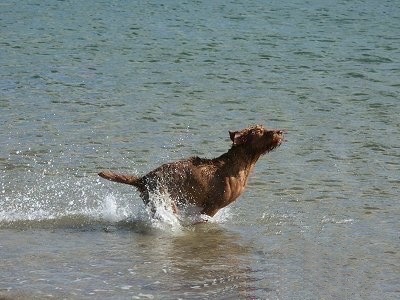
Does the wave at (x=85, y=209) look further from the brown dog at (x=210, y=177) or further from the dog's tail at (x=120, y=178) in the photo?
the dog's tail at (x=120, y=178)

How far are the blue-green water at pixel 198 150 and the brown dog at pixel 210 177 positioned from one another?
277 millimetres

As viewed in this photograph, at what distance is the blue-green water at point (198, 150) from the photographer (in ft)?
26.6

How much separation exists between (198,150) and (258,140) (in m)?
2.90

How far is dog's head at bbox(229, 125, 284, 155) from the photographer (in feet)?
31.4

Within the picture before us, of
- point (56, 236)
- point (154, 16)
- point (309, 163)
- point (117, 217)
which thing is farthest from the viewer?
point (154, 16)

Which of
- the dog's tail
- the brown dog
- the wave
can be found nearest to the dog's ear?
the brown dog

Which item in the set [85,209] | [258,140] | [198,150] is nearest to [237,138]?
[258,140]

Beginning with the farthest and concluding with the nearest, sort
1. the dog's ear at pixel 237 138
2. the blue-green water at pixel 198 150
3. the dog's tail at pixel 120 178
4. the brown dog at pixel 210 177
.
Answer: the dog's ear at pixel 237 138
the brown dog at pixel 210 177
the dog's tail at pixel 120 178
the blue-green water at pixel 198 150

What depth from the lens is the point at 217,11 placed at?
999 inches

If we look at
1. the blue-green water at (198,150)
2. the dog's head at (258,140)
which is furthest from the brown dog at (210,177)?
the blue-green water at (198,150)

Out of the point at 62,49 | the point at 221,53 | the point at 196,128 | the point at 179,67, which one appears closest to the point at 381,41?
the point at 221,53

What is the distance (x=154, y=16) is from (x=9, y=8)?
3.84 m

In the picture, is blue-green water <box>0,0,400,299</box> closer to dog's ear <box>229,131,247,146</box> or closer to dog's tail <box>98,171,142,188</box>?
dog's tail <box>98,171,142,188</box>

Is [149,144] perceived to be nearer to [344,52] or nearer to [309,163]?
[309,163]
